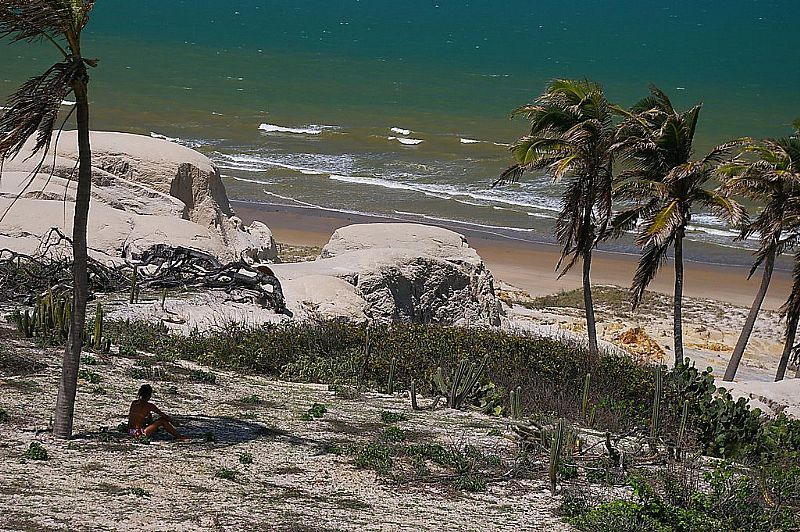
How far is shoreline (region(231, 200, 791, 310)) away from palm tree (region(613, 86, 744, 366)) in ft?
30.9

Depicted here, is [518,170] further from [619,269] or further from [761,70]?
[761,70]

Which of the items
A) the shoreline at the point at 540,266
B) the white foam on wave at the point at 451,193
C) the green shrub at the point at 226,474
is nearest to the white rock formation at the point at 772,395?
the green shrub at the point at 226,474

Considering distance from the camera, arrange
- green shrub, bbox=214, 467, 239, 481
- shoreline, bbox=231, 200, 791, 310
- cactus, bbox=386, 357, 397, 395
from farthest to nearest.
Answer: shoreline, bbox=231, 200, 791, 310, cactus, bbox=386, 357, 397, 395, green shrub, bbox=214, 467, 239, 481

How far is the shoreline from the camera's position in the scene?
99.3 feet

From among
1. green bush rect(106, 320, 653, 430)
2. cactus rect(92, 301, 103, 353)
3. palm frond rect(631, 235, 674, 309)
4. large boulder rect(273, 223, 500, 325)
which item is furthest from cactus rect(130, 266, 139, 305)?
palm frond rect(631, 235, 674, 309)

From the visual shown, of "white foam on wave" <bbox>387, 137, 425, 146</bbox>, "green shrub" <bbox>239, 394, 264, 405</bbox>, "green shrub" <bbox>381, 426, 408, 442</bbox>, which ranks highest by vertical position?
A: "white foam on wave" <bbox>387, 137, 425, 146</bbox>

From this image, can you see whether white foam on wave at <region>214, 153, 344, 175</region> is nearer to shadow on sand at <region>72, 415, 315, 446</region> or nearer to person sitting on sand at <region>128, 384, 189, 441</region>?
shadow on sand at <region>72, 415, 315, 446</region>

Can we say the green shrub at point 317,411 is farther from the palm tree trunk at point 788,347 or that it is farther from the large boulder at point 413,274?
the palm tree trunk at point 788,347

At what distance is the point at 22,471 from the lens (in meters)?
8.72

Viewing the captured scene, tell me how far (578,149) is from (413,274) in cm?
391

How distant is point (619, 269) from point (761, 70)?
77183mm

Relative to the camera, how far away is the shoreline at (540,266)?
30266 mm

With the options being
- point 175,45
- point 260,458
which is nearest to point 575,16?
point 175,45

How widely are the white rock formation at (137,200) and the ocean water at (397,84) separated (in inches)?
620
